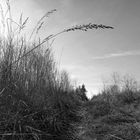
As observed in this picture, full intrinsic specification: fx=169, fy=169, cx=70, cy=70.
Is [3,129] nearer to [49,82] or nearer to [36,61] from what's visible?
[36,61]

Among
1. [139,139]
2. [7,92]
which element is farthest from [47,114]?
[139,139]

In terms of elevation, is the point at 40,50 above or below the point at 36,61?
above

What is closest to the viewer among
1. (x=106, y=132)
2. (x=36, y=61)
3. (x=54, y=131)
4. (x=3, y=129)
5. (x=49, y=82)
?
(x=3, y=129)

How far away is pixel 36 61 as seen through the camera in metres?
2.08

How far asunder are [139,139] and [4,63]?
4.56 ft

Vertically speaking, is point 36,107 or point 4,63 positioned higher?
point 4,63

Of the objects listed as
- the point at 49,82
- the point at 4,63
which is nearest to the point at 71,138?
the point at 4,63

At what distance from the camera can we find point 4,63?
1516mm

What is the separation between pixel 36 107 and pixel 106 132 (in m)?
0.78

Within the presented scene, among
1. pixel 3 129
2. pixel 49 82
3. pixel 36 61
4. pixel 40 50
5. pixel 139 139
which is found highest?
pixel 40 50

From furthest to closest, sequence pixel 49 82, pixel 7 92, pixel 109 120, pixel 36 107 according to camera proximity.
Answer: pixel 49 82 → pixel 109 120 → pixel 36 107 → pixel 7 92

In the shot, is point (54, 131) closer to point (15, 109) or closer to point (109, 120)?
point (15, 109)

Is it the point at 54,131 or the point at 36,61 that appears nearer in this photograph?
the point at 54,131

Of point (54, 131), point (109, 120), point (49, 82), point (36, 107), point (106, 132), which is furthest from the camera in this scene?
point (49, 82)
